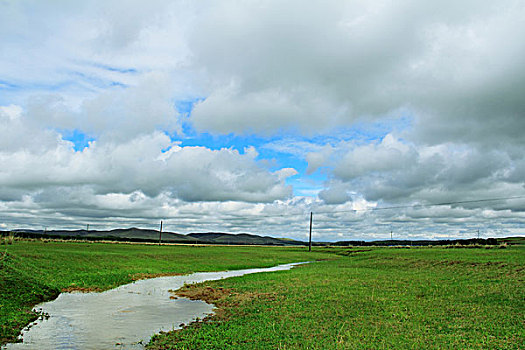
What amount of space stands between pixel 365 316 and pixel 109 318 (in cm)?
1545

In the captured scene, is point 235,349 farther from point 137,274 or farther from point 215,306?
point 137,274

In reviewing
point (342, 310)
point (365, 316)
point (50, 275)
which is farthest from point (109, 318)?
point (50, 275)

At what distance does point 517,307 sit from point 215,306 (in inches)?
768

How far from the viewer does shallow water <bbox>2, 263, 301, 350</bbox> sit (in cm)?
1769

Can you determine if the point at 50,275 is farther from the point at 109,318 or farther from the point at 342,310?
the point at 342,310

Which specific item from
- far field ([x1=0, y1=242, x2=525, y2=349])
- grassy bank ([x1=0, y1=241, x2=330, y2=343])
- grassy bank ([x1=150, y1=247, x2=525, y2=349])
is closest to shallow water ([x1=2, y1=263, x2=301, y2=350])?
grassy bank ([x1=0, y1=241, x2=330, y2=343])

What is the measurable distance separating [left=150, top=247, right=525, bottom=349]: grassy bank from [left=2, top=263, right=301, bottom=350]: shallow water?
1882mm

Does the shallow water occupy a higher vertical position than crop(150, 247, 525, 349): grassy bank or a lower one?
lower

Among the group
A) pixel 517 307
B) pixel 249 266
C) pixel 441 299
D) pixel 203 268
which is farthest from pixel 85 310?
pixel 249 266

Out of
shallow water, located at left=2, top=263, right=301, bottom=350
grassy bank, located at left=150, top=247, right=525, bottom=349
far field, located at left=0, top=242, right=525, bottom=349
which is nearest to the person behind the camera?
grassy bank, located at left=150, top=247, right=525, bottom=349

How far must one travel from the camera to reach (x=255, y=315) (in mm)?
22188

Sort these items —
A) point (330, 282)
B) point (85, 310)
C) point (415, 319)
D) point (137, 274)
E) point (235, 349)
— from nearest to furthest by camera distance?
point (235, 349) → point (415, 319) → point (85, 310) → point (330, 282) → point (137, 274)

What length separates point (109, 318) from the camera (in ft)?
75.6

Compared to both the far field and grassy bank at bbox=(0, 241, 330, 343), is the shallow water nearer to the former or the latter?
grassy bank at bbox=(0, 241, 330, 343)
